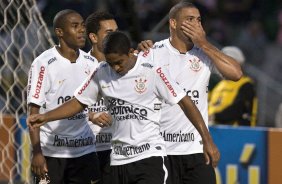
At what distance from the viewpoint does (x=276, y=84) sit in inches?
603

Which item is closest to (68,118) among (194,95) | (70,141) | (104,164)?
(70,141)

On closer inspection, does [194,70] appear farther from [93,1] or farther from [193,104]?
[93,1]

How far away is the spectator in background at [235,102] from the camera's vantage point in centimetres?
1198

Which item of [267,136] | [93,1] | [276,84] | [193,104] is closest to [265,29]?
[276,84]

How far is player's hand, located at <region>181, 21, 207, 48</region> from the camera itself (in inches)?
307

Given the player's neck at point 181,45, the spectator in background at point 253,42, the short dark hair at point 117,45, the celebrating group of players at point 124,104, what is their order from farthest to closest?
the spectator in background at point 253,42
the player's neck at point 181,45
the celebrating group of players at point 124,104
the short dark hair at point 117,45

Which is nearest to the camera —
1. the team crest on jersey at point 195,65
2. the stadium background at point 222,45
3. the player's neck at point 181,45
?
the team crest on jersey at point 195,65

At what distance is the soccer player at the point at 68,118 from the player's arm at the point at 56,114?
798mm

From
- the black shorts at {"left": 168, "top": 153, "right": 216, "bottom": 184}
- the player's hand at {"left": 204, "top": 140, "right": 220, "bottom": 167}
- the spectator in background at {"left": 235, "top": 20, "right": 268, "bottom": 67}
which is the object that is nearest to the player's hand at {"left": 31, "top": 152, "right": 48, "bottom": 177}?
the black shorts at {"left": 168, "top": 153, "right": 216, "bottom": 184}

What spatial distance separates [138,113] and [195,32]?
101 centimetres

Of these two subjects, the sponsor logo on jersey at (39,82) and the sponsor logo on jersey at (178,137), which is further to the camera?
the sponsor logo on jersey at (39,82)

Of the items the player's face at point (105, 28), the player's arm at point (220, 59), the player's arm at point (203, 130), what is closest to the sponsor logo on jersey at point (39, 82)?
the player's face at point (105, 28)

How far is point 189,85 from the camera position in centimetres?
796

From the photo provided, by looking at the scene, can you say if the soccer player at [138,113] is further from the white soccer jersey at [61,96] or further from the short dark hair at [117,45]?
the white soccer jersey at [61,96]
